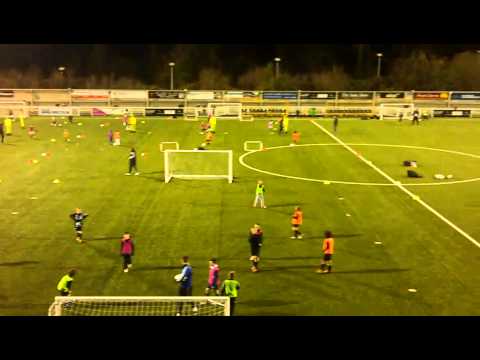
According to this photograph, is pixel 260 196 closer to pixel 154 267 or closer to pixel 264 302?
pixel 154 267

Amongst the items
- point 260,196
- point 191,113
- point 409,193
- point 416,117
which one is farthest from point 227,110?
point 260,196

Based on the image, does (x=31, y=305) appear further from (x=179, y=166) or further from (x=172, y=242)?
(x=179, y=166)

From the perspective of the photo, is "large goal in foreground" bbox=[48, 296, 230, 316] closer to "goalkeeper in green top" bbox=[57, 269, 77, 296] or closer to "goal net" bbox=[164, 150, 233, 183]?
"goalkeeper in green top" bbox=[57, 269, 77, 296]

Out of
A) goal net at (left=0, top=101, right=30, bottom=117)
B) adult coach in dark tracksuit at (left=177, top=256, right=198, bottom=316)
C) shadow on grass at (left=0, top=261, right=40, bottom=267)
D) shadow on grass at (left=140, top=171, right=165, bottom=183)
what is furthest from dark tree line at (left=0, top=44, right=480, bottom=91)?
adult coach in dark tracksuit at (left=177, top=256, right=198, bottom=316)

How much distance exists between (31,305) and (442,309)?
1308 centimetres

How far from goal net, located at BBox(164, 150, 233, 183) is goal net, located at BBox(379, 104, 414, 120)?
27956mm

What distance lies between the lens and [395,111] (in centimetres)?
6606

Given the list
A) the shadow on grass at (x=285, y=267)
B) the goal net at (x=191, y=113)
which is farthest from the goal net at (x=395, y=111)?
the shadow on grass at (x=285, y=267)

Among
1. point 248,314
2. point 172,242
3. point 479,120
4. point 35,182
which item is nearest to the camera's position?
point 248,314

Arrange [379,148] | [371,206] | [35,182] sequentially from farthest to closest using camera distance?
[379,148] < [35,182] < [371,206]


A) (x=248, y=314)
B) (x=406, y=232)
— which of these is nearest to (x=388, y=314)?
(x=248, y=314)

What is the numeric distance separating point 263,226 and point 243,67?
76.3 m

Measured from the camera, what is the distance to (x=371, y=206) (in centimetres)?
3145

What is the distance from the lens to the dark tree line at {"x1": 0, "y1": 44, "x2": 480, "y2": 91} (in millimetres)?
91750
